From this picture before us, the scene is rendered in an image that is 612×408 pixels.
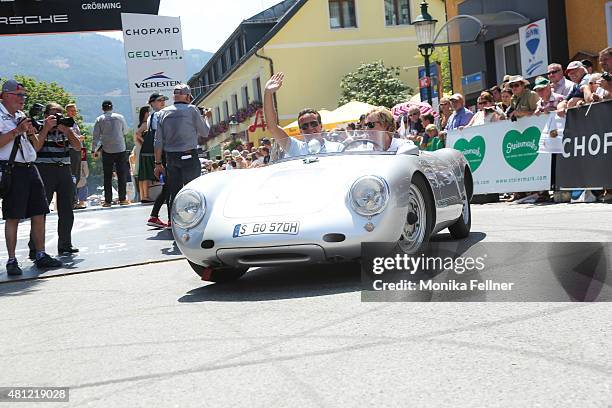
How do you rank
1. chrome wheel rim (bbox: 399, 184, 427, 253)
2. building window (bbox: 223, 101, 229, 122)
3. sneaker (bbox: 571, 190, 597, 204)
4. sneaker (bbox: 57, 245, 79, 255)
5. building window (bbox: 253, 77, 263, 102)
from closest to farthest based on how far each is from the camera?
chrome wheel rim (bbox: 399, 184, 427, 253) → sneaker (bbox: 57, 245, 79, 255) → sneaker (bbox: 571, 190, 597, 204) → building window (bbox: 253, 77, 263, 102) → building window (bbox: 223, 101, 229, 122)

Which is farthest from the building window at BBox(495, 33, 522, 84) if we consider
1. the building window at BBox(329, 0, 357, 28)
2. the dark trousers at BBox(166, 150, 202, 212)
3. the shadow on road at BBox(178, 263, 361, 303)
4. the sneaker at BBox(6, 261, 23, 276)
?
the building window at BBox(329, 0, 357, 28)

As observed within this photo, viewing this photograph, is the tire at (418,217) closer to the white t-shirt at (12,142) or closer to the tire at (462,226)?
the tire at (462,226)

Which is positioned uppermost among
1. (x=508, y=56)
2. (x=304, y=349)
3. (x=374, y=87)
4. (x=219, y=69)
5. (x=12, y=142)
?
(x=219, y=69)

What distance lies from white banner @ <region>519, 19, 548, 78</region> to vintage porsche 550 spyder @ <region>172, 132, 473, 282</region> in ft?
42.4

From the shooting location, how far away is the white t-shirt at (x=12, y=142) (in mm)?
7730

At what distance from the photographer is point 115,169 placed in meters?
15.6

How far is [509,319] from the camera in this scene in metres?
4.03

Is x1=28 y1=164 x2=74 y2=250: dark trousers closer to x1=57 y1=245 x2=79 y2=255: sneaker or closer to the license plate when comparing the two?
x1=57 y1=245 x2=79 y2=255: sneaker

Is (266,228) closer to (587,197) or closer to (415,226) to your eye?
(415,226)

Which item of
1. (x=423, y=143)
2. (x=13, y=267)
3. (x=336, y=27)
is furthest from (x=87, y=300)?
(x=336, y=27)

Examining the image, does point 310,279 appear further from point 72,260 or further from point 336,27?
point 336,27

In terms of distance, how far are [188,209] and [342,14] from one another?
1421 inches

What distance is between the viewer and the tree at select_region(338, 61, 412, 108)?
37.2m

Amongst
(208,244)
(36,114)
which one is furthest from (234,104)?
(208,244)
